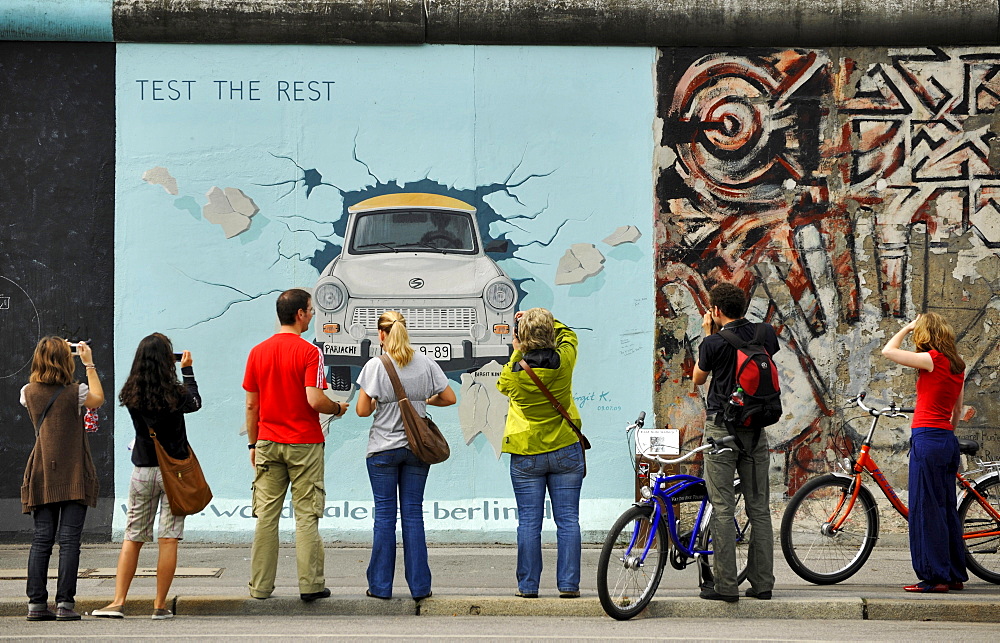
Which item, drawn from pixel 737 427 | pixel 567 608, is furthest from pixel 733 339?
pixel 567 608

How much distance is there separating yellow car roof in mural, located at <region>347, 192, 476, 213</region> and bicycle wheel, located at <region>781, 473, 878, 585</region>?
3.98 meters

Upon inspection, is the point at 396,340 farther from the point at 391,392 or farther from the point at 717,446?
the point at 717,446

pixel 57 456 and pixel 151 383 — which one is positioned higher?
pixel 151 383

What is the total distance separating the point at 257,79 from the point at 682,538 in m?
5.67

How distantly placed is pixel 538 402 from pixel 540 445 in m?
0.29

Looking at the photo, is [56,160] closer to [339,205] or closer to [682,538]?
[339,205]

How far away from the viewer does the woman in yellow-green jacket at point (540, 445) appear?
24.6ft

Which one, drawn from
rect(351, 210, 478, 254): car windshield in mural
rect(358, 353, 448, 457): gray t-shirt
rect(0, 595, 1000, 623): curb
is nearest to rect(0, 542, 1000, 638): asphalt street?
rect(0, 595, 1000, 623): curb

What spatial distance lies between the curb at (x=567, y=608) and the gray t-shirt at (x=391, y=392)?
3.53 feet

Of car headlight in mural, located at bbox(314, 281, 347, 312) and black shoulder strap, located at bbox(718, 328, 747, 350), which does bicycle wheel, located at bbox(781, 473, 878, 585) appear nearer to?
black shoulder strap, located at bbox(718, 328, 747, 350)

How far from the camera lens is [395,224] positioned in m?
10.1

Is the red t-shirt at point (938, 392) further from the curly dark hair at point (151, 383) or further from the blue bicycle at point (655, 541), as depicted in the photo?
the curly dark hair at point (151, 383)

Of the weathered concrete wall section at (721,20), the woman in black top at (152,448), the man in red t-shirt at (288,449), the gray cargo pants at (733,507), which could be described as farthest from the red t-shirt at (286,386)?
the weathered concrete wall section at (721,20)

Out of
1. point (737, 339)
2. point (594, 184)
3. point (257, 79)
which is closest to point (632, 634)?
point (737, 339)
